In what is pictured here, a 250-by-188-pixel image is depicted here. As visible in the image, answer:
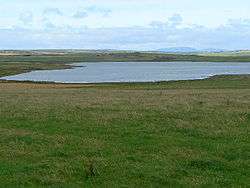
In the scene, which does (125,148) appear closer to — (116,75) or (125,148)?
(125,148)

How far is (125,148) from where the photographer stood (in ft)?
56.7

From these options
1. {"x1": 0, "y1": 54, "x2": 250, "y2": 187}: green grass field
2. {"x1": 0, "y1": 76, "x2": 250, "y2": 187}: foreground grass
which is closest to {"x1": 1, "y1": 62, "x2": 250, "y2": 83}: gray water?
{"x1": 0, "y1": 76, "x2": 250, "y2": 187}: foreground grass

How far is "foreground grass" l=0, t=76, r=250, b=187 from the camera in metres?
13.6

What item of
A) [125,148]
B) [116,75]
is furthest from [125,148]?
[116,75]

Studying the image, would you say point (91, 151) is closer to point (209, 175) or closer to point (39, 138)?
point (39, 138)

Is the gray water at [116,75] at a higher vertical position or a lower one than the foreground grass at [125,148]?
lower

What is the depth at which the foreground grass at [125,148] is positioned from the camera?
13.6 m

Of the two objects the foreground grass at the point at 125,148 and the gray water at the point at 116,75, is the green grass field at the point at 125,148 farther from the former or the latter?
the gray water at the point at 116,75

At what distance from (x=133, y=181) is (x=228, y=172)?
10.0 feet

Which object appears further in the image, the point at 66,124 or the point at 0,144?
the point at 66,124

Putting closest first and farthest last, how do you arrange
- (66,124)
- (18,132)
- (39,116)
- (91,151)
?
(91,151)
(18,132)
(66,124)
(39,116)

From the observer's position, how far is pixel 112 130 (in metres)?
20.8

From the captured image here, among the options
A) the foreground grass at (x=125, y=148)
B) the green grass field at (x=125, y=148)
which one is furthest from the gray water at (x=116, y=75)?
the green grass field at (x=125, y=148)

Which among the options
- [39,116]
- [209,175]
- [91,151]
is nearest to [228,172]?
[209,175]
